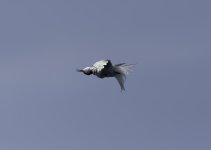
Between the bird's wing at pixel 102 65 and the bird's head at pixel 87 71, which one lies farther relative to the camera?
the bird's head at pixel 87 71

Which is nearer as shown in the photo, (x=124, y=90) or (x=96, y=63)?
(x=96, y=63)

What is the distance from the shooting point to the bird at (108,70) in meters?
31.2

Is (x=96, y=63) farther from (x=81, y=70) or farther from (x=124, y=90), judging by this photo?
(x=124, y=90)

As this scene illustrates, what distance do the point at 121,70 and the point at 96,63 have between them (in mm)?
2957

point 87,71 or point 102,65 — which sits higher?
point 87,71

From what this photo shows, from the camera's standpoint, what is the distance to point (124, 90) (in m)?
34.5

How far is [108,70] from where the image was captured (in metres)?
31.8

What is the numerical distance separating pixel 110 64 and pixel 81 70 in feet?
10.8

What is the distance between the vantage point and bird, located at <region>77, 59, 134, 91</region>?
102 feet

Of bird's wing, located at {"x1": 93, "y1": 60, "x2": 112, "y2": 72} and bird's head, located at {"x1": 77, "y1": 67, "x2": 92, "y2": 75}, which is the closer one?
bird's wing, located at {"x1": 93, "y1": 60, "x2": 112, "y2": 72}

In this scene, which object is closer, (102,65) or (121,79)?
(102,65)

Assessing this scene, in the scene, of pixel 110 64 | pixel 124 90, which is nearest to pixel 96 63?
pixel 110 64

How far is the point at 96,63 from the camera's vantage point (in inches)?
1271

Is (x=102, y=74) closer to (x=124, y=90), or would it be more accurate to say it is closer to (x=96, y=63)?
(x=96, y=63)
